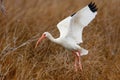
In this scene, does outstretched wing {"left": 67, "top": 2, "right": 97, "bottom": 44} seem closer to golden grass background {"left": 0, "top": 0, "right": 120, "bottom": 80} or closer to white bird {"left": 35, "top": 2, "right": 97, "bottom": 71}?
white bird {"left": 35, "top": 2, "right": 97, "bottom": 71}

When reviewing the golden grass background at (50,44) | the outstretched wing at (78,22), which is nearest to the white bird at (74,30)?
the outstretched wing at (78,22)

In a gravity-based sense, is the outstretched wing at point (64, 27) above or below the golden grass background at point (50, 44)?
below

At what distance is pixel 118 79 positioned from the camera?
3.63m

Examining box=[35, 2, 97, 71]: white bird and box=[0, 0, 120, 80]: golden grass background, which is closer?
box=[35, 2, 97, 71]: white bird

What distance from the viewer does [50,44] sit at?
163 inches

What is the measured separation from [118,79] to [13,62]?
76 centimetres

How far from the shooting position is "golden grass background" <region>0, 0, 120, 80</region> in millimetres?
3678

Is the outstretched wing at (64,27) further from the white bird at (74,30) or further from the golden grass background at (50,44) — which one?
the golden grass background at (50,44)

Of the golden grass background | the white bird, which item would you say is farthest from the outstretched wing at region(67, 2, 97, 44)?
the golden grass background

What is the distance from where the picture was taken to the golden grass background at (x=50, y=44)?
368cm

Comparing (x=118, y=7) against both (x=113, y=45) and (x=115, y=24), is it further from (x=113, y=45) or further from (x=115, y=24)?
(x=113, y=45)

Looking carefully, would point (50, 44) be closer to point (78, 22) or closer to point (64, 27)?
point (64, 27)

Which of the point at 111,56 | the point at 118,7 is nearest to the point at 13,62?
the point at 111,56

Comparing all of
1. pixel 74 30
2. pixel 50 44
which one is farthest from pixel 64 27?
pixel 50 44
